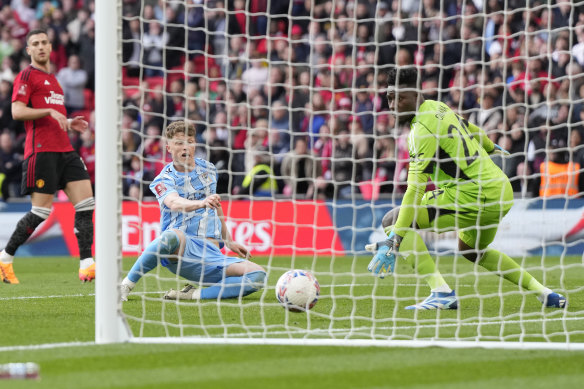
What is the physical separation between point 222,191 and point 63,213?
3746 millimetres

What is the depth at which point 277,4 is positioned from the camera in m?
13.5

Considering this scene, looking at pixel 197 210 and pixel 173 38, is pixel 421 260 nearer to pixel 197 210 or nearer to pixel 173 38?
pixel 197 210

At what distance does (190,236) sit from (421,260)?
73.3 inches

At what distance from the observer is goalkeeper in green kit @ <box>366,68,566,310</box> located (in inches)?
281

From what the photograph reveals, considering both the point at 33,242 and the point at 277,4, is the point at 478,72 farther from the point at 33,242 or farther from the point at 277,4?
the point at 33,242

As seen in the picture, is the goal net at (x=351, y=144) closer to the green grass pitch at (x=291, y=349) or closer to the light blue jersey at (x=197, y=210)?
the green grass pitch at (x=291, y=349)

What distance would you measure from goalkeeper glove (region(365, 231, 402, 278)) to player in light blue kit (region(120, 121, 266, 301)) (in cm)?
124

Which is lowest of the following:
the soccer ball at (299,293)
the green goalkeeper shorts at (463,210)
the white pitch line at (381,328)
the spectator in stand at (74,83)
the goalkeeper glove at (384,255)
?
the white pitch line at (381,328)

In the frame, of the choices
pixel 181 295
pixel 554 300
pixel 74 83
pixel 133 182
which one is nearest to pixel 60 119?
pixel 181 295

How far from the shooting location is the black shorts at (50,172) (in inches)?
374

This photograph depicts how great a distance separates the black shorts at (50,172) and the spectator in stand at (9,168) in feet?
20.9

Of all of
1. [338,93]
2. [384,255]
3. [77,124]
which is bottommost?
[384,255]

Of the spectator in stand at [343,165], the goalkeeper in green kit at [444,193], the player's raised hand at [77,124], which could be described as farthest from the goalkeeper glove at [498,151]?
the player's raised hand at [77,124]

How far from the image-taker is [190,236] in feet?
26.5
